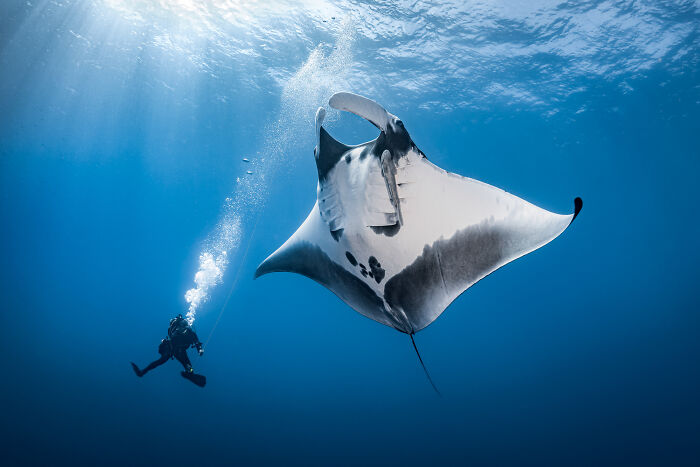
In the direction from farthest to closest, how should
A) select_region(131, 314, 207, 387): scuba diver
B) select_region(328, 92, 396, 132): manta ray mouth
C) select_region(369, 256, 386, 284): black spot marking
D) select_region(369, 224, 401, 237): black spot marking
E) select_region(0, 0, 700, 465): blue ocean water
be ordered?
select_region(0, 0, 700, 465): blue ocean water
select_region(131, 314, 207, 387): scuba diver
select_region(369, 256, 386, 284): black spot marking
select_region(369, 224, 401, 237): black spot marking
select_region(328, 92, 396, 132): manta ray mouth

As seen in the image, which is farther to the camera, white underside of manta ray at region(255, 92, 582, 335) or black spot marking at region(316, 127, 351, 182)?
black spot marking at region(316, 127, 351, 182)

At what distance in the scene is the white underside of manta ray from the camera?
1.90m

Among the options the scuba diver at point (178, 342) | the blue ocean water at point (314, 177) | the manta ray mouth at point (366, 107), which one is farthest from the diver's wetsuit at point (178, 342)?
the blue ocean water at point (314, 177)

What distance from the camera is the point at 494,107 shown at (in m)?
16.3

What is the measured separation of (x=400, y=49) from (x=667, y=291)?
68.5 metres

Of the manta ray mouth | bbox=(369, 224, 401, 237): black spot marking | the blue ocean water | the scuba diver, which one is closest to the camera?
the manta ray mouth

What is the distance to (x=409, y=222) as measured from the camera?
2.13 m

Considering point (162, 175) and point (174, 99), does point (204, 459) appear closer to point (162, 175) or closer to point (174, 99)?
point (174, 99)

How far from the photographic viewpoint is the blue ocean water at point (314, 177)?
11.9 meters

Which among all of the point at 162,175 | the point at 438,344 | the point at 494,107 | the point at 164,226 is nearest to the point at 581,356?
the point at 438,344

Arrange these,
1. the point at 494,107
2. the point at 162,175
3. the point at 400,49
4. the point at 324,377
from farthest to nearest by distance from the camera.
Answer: the point at 324,377
the point at 162,175
the point at 494,107
the point at 400,49

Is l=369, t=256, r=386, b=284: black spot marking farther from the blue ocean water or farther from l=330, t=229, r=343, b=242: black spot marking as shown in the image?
the blue ocean water

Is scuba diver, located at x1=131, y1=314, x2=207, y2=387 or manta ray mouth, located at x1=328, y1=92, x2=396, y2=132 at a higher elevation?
scuba diver, located at x1=131, y1=314, x2=207, y2=387

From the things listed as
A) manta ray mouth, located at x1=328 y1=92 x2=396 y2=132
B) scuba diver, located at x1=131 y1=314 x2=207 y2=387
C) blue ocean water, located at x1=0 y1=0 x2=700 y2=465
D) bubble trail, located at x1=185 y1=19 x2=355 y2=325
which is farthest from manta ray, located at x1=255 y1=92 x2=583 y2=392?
bubble trail, located at x1=185 y1=19 x2=355 y2=325
